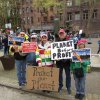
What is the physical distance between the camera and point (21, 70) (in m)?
10.7

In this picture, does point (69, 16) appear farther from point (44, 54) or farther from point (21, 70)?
point (44, 54)

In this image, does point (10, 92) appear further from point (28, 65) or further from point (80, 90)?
point (80, 90)

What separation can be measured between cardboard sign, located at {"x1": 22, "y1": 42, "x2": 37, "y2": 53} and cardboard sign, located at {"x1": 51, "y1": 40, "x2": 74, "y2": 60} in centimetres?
81

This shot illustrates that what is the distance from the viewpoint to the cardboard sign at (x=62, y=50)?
366 inches

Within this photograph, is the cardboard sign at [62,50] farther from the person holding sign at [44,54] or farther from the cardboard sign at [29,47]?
the cardboard sign at [29,47]

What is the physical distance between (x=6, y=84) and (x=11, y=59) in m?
3.79

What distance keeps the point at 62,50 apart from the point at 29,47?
1.22 metres

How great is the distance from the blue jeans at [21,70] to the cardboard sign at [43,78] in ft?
2.94

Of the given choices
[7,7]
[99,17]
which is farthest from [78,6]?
[7,7]

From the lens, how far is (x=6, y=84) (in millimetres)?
11289

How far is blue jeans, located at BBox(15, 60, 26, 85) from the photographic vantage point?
→ 34.6ft

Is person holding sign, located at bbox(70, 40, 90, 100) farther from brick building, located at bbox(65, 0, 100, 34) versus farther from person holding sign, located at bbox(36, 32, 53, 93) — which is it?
brick building, located at bbox(65, 0, 100, 34)

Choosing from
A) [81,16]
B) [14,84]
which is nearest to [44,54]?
[14,84]

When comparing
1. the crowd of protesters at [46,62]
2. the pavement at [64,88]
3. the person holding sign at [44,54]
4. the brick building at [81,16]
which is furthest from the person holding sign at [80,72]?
the brick building at [81,16]
